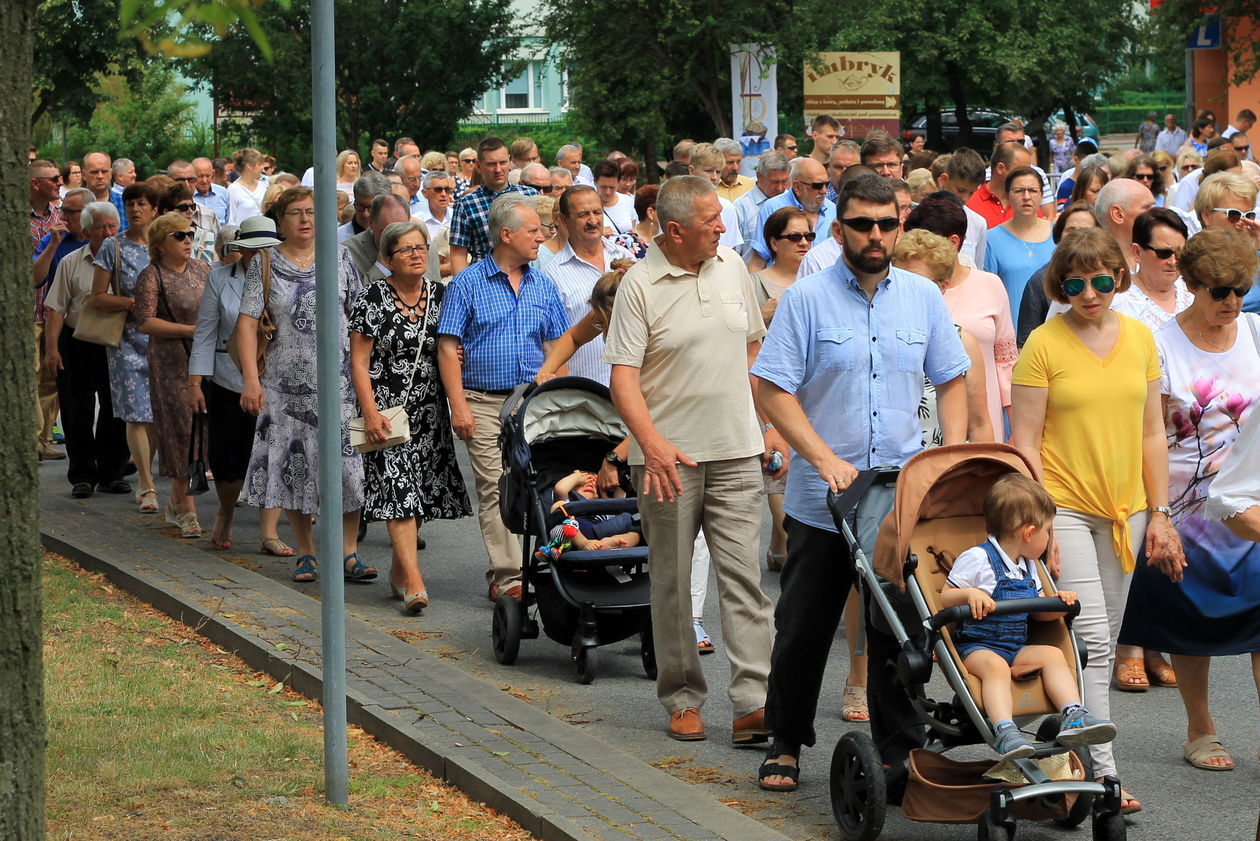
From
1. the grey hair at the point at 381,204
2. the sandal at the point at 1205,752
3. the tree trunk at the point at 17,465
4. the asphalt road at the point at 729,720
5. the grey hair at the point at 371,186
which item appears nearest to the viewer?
the tree trunk at the point at 17,465

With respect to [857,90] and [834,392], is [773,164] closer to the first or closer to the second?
[834,392]

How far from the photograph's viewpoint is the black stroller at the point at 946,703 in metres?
5.36

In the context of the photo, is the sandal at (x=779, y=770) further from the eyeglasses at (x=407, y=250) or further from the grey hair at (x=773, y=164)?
the grey hair at (x=773, y=164)

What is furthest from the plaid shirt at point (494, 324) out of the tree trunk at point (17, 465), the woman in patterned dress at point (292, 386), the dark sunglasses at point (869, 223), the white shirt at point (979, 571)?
the tree trunk at point (17, 465)

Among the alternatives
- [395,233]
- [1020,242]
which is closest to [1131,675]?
[1020,242]

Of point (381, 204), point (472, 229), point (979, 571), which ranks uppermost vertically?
point (381, 204)

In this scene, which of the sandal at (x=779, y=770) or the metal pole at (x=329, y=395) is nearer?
the metal pole at (x=329, y=395)

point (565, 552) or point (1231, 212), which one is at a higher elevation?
point (1231, 212)

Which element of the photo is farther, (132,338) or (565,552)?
(132,338)

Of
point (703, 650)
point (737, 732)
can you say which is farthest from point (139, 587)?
point (737, 732)

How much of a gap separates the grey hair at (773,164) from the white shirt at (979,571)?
8880 mm

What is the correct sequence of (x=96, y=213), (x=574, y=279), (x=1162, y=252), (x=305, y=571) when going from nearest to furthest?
(x=1162, y=252) → (x=574, y=279) → (x=305, y=571) → (x=96, y=213)

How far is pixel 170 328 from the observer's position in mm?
11703

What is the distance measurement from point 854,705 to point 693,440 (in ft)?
4.48
